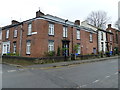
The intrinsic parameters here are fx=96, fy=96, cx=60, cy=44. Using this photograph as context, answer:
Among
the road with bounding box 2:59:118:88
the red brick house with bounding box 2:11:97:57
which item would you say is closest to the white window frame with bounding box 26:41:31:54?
the red brick house with bounding box 2:11:97:57

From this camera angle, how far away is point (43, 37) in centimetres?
1533

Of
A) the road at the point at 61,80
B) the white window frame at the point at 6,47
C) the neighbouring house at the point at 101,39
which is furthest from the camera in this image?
the neighbouring house at the point at 101,39

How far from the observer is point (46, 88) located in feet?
15.7

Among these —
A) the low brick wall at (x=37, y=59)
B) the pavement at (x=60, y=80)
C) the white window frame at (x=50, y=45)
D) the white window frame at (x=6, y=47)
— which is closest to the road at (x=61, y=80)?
the pavement at (x=60, y=80)

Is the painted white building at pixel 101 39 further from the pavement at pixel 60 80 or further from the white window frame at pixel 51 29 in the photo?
the pavement at pixel 60 80

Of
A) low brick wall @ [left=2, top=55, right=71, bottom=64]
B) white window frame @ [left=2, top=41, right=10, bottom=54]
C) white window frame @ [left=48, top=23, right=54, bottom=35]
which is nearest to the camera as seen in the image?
low brick wall @ [left=2, top=55, right=71, bottom=64]

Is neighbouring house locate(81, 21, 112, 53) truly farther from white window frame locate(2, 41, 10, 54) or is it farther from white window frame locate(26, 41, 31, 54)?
white window frame locate(2, 41, 10, 54)

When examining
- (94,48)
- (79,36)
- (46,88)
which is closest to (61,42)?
(79,36)

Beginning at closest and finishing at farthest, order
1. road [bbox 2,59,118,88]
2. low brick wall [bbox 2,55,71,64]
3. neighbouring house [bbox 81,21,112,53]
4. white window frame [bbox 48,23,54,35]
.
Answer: road [bbox 2,59,118,88] → low brick wall [bbox 2,55,71,64] → white window frame [bbox 48,23,54,35] → neighbouring house [bbox 81,21,112,53]

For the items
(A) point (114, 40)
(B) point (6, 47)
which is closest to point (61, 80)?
(B) point (6, 47)

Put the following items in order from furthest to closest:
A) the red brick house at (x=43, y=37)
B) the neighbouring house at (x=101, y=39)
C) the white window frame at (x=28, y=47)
Answer: the neighbouring house at (x=101, y=39)
the white window frame at (x=28, y=47)
the red brick house at (x=43, y=37)

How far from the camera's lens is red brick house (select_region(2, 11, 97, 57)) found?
50.3ft

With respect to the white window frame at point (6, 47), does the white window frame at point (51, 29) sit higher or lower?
higher

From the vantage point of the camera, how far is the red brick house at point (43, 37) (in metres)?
15.3
